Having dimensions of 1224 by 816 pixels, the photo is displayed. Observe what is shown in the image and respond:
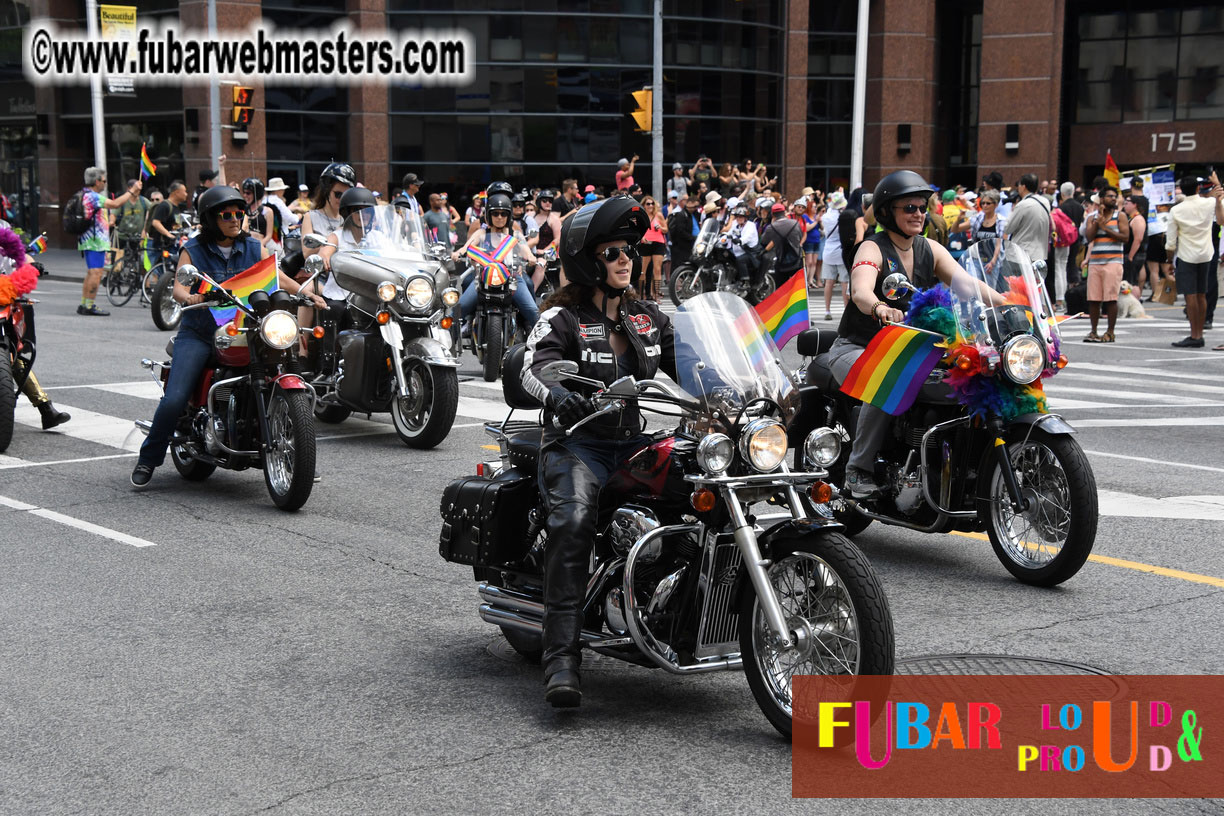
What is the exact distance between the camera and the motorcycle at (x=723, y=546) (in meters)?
4.49

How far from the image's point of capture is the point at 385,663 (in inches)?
223

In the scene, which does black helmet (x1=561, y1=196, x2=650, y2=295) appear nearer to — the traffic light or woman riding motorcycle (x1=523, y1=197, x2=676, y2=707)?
woman riding motorcycle (x1=523, y1=197, x2=676, y2=707)

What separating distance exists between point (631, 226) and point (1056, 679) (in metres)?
2.36

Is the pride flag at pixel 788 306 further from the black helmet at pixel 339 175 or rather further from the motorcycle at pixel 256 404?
the black helmet at pixel 339 175

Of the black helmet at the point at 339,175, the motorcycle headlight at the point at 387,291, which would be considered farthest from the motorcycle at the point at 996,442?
the black helmet at the point at 339,175

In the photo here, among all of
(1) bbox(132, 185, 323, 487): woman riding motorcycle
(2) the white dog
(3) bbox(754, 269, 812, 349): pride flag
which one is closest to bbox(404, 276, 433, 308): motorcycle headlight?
(1) bbox(132, 185, 323, 487): woman riding motorcycle

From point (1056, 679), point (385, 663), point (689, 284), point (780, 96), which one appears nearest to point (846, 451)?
point (1056, 679)

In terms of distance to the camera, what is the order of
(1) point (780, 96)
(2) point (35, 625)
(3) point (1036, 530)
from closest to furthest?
(2) point (35, 625)
(3) point (1036, 530)
(1) point (780, 96)

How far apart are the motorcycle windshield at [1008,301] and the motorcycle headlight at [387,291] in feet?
16.6

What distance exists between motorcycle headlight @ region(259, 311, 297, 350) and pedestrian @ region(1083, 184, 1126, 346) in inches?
481

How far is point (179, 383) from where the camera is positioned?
906 cm

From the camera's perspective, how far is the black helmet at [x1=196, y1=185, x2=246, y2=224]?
8984 millimetres

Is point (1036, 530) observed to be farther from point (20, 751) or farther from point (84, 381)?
point (84, 381)

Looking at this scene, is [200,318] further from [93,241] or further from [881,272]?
[93,241]
